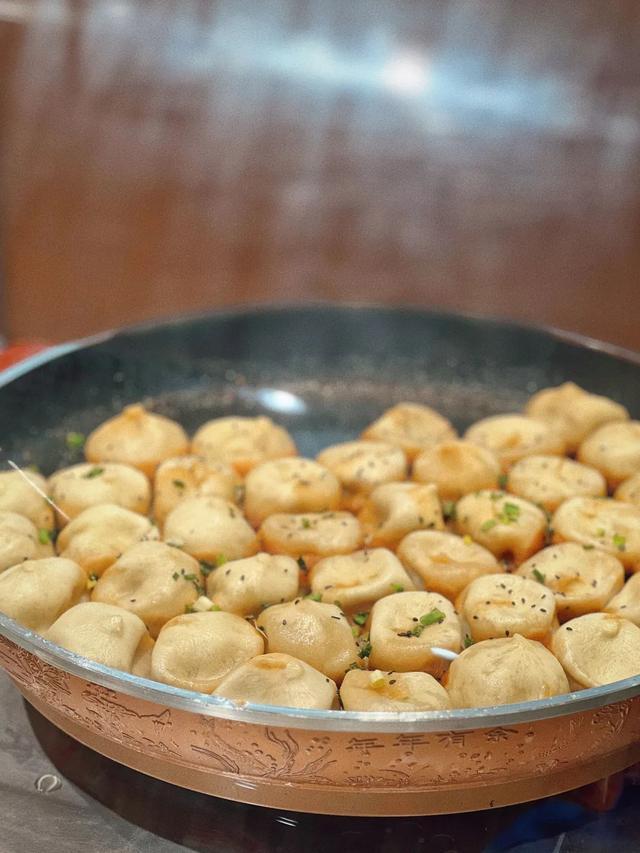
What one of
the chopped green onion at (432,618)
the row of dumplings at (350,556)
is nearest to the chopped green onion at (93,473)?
the row of dumplings at (350,556)

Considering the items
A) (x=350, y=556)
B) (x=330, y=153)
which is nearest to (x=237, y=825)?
(x=350, y=556)

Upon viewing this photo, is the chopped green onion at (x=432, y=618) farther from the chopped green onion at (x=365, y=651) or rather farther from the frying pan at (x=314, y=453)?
the frying pan at (x=314, y=453)

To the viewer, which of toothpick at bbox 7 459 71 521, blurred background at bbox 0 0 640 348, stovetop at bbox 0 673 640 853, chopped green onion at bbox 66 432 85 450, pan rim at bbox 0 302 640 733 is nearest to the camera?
pan rim at bbox 0 302 640 733

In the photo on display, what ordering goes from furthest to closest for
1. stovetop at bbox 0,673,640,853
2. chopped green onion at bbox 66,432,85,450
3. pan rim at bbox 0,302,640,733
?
chopped green onion at bbox 66,432,85,450 → stovetop at bbox 0,673,640,853 → pan rim at bbox 0,302,640,733

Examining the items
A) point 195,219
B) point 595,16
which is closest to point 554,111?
point 595,16

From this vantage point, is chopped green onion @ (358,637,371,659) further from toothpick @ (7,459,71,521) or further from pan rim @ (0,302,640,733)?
toothpick @ (7,459,71,521)

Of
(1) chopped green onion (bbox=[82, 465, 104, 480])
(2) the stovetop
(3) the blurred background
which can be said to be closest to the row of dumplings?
(1) chopped green onion (bbox=[82, 465, 104, 480])

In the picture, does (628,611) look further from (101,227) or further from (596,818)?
(101,227)
